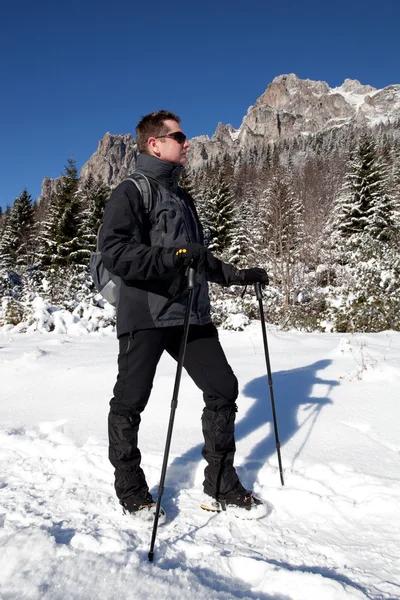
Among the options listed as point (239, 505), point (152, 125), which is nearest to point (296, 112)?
point (152, 125)

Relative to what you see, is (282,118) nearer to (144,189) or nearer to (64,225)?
(64,225)

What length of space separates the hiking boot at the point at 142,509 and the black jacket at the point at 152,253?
0.90 metres

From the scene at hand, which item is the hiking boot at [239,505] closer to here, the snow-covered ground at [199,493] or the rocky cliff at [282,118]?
the snow-covered ground at [199,493]

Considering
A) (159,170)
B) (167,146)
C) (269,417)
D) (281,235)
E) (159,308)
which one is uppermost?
(281,235)

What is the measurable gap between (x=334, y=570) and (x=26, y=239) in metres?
30.1

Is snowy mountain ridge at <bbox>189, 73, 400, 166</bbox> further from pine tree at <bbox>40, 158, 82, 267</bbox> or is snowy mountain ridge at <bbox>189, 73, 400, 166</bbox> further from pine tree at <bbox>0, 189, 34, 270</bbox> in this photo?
pine tree at <bbox>40, 158, 82, 267</bbox>

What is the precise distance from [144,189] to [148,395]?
44.4 inches

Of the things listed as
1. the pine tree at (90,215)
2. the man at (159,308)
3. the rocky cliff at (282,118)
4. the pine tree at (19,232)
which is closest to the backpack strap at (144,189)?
the man at (159,308)

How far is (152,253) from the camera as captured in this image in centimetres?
186

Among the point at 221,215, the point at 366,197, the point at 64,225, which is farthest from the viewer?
the point at 221,215

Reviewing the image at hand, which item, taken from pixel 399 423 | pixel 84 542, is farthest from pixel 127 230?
pixel 399 423

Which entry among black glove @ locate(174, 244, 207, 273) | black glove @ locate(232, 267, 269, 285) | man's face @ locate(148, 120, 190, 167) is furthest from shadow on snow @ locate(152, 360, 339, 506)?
man's face @ locate(148, 120, 190, 167)

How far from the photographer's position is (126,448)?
6.66ft

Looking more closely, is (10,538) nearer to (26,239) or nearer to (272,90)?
(26,239)
